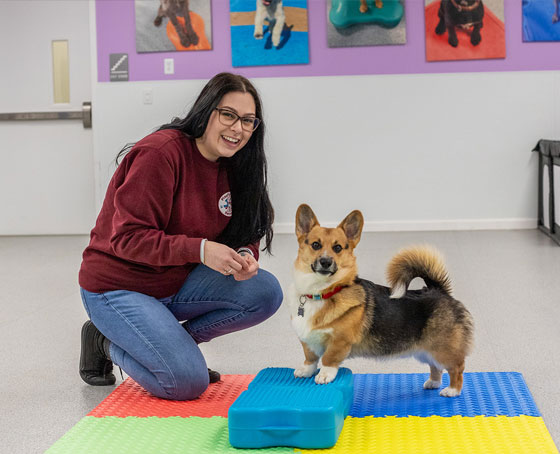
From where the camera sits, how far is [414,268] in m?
1.89

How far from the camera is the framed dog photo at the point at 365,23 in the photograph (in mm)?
5066

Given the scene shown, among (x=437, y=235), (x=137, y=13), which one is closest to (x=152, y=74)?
(x=137, y=13)

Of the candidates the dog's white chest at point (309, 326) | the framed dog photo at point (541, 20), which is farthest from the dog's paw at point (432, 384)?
the framed dog photo at point (541, 20)

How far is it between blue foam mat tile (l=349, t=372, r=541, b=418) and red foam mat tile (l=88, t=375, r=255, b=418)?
34cm

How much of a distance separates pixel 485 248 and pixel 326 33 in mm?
1931

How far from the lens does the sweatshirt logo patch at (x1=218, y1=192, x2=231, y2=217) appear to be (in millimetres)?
2057

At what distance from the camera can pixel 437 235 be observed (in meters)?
4.99

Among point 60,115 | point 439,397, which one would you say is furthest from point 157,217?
point 60,115

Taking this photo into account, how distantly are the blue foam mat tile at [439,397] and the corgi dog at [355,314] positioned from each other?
0.19 feet

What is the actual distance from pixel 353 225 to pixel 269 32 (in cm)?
359

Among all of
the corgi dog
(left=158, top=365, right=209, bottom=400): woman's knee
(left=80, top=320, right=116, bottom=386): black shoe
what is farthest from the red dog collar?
(left=80, top=320, right=116, bottom=386): black shoe

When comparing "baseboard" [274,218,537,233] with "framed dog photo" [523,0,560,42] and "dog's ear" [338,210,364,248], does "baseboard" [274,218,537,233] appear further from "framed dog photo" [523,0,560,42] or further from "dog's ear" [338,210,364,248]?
"dog's ear" [338,210,364,248]

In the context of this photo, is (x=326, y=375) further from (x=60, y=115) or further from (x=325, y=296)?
(x=60, y=115)

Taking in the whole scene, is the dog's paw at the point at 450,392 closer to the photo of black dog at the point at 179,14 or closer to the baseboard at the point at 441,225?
the baseboard at the point at 441,225
